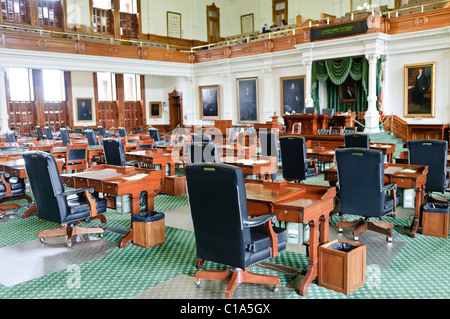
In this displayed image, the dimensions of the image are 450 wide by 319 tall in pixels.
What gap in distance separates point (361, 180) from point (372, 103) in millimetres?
10235

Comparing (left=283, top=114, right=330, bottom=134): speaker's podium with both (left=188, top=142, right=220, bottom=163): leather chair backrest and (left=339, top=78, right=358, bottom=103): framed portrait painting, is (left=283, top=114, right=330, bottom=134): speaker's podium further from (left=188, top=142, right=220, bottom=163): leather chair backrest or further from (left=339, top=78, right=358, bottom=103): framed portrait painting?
(left=188, top=142, right=220, bottom=163): leather chair backrest

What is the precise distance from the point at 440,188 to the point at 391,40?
9.86 m

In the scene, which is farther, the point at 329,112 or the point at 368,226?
the point at 329,112

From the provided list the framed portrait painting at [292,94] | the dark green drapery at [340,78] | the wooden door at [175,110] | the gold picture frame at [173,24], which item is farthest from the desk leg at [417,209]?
the gold picture frame at [173,24]

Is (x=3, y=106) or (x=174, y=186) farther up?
(x=3, y=106)

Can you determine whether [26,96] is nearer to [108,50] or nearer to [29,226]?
[108,50]

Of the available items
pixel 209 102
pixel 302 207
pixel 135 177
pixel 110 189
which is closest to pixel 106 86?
pixel 209 102

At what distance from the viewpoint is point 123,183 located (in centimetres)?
451

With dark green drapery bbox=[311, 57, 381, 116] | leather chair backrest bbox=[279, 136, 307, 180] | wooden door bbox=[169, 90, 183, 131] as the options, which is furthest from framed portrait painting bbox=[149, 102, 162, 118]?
leather chair backrest bbox=[279, 136, 307, 180]

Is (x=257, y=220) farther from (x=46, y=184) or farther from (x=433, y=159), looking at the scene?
(x=433, y=159)

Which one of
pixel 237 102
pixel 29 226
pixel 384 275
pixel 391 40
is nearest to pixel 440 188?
pixel 384 275

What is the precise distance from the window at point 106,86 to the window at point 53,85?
5.67 ft

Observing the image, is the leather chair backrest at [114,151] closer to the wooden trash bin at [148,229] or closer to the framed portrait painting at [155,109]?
the wooden trash bin at [148,229]
